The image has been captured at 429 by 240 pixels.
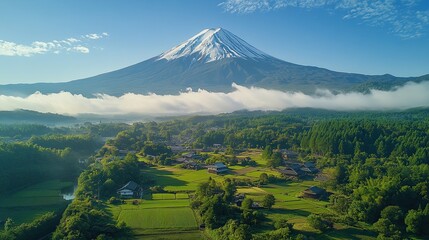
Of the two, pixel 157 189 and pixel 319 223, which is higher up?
pixel 157 189

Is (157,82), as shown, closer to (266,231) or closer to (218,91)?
(218,91)

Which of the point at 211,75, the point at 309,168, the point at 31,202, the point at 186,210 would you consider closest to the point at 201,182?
the point at 186,210

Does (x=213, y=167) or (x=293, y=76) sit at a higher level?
(x=293, y=76)

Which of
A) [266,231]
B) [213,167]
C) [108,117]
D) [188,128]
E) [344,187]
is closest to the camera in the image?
[266,231]

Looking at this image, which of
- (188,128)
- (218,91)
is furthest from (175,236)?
(218,91)

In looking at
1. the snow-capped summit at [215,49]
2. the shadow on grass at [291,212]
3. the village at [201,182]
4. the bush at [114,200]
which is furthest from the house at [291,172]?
the snow-capped summit at [215,49]

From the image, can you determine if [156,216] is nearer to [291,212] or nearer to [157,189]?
[157,189]

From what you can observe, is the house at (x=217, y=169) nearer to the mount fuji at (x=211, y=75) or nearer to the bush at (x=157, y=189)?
the bush at (x=157, y=189)
